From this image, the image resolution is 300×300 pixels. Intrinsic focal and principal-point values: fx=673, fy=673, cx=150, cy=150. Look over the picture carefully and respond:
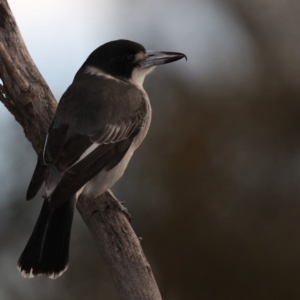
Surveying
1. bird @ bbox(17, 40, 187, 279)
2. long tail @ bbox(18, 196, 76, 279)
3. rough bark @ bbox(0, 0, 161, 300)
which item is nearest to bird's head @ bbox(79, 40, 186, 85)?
bird @ bbox(17, 40, 187, 279)

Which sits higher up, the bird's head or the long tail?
the bird's head

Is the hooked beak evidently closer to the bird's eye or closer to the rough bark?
the bird's eye

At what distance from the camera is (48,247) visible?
2.74 metres

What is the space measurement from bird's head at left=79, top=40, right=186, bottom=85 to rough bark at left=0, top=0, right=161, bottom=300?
1.28ft

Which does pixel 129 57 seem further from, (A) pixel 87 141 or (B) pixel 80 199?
(B) pixel 80 199

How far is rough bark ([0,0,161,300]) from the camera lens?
8.82 ft

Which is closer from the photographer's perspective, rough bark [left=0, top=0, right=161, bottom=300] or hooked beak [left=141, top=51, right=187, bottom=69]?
rough bark [left=0, top=0, right=161, bottom=300]

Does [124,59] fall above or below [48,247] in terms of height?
above

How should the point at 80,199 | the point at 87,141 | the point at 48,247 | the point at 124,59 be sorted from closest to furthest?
the point at 48,247 < the point at 87,141 < the point at 80,199 < the point at 124,59

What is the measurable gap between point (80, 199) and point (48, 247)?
361 millimetres

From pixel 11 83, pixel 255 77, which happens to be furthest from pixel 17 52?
pixel 255 77

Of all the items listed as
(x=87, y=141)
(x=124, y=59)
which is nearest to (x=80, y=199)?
(x=87, y=141)

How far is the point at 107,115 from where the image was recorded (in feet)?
9.95

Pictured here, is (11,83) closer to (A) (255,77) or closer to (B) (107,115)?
(B) (107,115)
